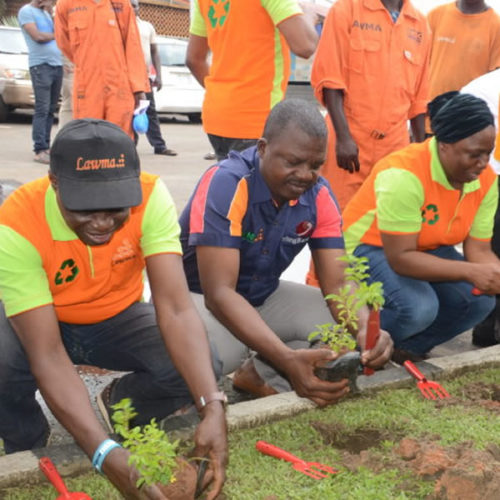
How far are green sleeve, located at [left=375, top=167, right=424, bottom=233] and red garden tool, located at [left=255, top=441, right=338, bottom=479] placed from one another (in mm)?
1343

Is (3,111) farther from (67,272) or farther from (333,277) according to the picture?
(67,272)

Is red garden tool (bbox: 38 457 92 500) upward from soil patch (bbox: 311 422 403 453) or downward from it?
upward

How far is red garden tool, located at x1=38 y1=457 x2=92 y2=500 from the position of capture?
2.48 metres

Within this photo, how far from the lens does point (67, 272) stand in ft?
9.09

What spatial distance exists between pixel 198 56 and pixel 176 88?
10150mm

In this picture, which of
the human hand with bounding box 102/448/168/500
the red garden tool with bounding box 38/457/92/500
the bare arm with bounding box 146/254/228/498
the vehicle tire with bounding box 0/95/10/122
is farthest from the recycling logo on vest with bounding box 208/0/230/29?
the vehicle tire with bounding box 0/95/10/122

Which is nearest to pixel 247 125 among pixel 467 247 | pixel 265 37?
pixel 265 37

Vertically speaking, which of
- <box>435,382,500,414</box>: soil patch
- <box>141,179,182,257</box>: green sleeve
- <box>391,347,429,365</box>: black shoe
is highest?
<box>141,179,182,257</box>: green sleeve

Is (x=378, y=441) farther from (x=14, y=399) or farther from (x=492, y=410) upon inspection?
(x=14, y=399)

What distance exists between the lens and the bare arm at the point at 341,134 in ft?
14.7

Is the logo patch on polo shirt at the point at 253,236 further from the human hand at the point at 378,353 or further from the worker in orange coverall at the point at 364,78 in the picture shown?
the worker in orange coverall at the point at 364,78

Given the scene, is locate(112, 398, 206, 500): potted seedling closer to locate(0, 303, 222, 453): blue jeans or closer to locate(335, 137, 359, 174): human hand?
locate(0, 303, 222, 453): blue jeans

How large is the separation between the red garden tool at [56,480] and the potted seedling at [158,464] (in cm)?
32

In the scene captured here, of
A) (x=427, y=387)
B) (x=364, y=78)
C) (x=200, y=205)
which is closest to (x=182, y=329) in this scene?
(x=200, y=205)
